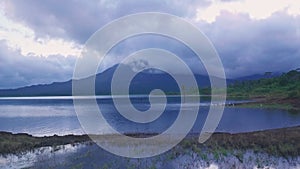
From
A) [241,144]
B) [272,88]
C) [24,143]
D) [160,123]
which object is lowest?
[241,144]

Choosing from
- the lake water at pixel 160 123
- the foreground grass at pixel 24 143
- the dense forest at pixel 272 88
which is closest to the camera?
the foreground grass at pixel 24 143

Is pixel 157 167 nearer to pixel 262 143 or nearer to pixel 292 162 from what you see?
pixel 292 162

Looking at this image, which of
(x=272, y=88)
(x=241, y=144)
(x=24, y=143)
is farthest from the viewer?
(x=272, y=88)

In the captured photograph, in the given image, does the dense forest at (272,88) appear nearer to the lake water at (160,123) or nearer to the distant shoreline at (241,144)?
the lake water at (160,123)

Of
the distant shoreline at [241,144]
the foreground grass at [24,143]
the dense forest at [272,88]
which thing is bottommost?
the distant shoreline at [241,144]

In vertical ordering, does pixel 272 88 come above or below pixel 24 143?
above

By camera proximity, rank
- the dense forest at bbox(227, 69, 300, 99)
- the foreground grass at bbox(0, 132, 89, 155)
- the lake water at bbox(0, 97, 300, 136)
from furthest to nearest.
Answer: the dense forest at bbox(227, 69, 300, 99) → the lake water at bbox(0, 97, 300, 136) → the foreground grass at bbox(0, 132, 89, 155)

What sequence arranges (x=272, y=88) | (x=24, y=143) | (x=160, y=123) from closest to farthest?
1. (x=24, y=143)
2. (x=160, y=123)
3. (x=272, y=88)

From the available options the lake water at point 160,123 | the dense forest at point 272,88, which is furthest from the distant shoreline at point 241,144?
the dense forest at point 272,88

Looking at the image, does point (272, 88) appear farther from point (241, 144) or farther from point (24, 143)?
point (24, 143)

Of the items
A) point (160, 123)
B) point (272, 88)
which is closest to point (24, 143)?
point (160, 123)

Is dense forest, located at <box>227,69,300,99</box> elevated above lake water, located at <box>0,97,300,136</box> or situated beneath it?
elevated above

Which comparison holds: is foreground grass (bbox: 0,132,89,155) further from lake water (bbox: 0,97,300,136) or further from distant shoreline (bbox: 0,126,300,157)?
lake water (bbox: 0,97,300,136)

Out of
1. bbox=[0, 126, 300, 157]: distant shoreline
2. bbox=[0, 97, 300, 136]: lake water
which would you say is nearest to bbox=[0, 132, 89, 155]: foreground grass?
bbox=[0, 126, 300, 157]: distant shoreline
